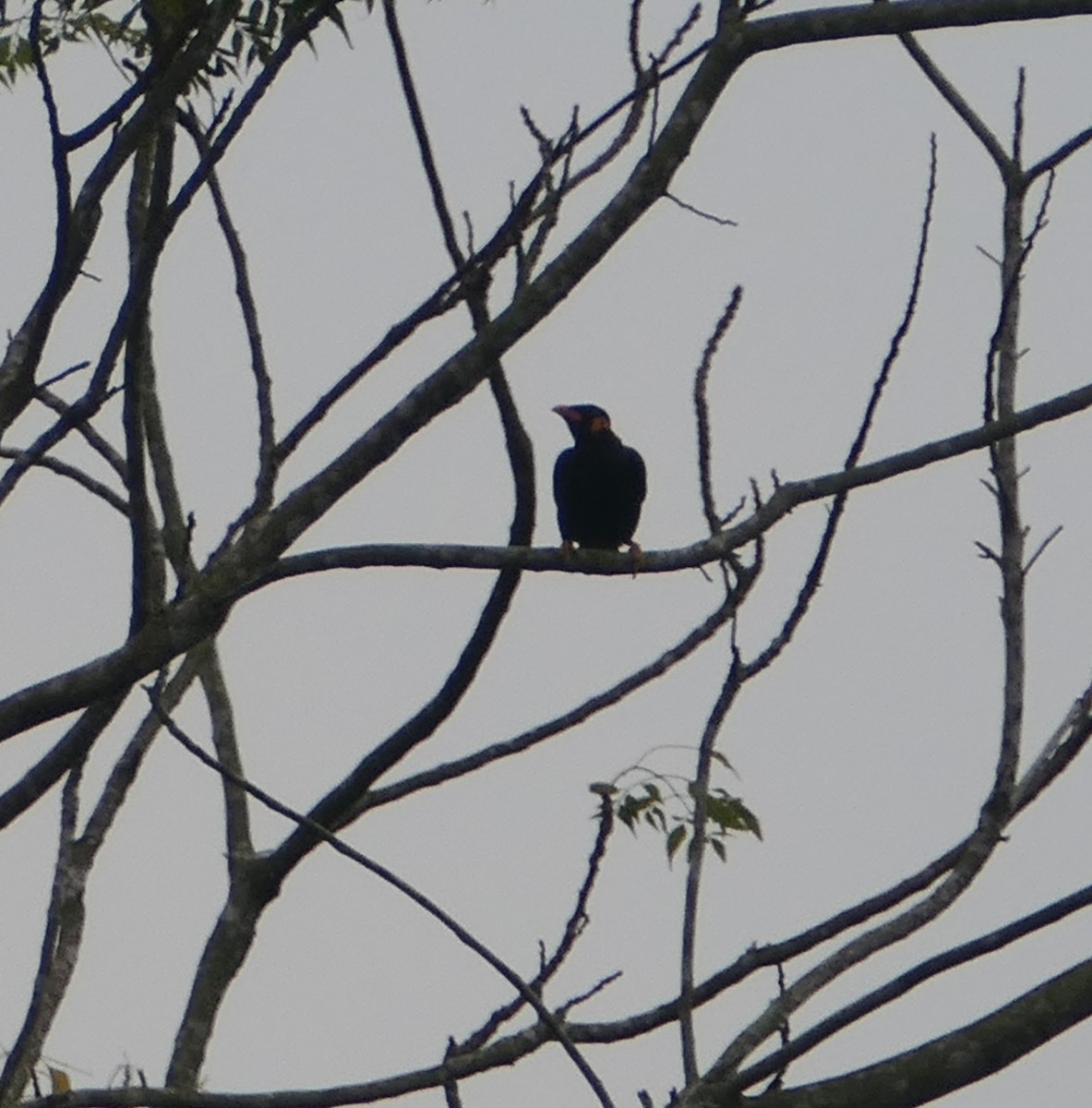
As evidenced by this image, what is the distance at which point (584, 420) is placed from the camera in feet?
27.2

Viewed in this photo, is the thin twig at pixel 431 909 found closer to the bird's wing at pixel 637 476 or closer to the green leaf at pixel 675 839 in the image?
the green leaf at pixel 675 839

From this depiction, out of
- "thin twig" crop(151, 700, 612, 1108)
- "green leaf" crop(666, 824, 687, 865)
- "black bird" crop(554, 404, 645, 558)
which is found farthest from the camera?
"black bird" crop(554, 404, 645, 558)

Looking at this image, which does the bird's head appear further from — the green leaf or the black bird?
the green leaf

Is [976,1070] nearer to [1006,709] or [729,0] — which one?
[1006,709]

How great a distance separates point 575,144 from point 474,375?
598 mm

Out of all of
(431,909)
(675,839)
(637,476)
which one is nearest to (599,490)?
(637,476)

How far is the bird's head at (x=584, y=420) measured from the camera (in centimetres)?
823

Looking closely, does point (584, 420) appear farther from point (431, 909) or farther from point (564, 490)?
point (431, 909)

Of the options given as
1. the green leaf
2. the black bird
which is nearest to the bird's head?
the black bird

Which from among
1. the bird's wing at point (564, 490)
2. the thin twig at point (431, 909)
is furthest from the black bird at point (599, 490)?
the thin twig at point (431, 909)

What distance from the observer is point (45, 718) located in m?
3.06

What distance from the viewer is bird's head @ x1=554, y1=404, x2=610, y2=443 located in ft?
27.0

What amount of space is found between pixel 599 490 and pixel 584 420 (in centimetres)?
46

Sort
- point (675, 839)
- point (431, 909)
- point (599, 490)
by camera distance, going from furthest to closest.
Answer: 1. point (599, 490)
2. point (675, 839)
3. point (431, 909)
